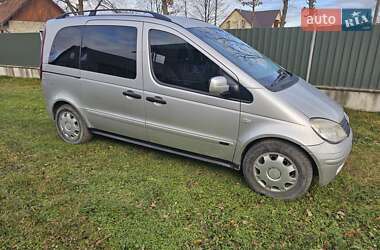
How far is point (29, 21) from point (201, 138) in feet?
101

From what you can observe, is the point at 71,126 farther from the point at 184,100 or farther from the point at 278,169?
the point at 278,169

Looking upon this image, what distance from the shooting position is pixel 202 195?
303 centimetres

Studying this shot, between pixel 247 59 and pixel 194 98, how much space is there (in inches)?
32.0

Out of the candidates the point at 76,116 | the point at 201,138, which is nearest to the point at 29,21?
the point at 76,116

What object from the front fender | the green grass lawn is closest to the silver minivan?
the front fender

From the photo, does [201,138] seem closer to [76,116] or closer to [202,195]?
[202,195]

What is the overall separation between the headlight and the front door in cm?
76

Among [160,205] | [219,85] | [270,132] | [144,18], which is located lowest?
[160,205]

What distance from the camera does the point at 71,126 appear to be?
166 inches

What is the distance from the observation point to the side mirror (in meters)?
2.79

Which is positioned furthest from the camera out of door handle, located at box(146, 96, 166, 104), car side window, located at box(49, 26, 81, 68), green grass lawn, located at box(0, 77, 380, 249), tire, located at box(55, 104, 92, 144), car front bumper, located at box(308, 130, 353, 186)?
tire, located at box(55, 104, 92, 144)

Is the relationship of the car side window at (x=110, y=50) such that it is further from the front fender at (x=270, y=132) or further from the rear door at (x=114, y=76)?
the front fender at (x=270, y=132)

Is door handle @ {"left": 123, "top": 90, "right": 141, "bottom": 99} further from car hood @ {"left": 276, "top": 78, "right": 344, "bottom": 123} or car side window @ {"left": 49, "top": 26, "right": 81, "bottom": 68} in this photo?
car hood @ {"left": 276, "top": 78, "right": 344, "bottom": 123}

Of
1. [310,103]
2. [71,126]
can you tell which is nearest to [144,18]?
[71,126]
